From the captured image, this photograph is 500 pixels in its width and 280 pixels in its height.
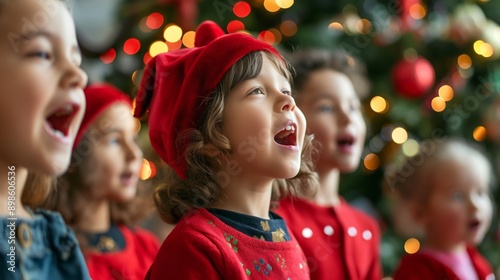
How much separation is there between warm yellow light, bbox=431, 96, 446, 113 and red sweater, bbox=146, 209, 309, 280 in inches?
63.8

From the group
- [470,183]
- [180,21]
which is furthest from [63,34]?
[180,21]

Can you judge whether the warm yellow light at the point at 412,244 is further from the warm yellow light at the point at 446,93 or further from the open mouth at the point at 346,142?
the open mouth at the point at 346,142

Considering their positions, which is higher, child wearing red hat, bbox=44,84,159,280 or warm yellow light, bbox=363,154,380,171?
child wearing red hat, bbox=44,84,159,280

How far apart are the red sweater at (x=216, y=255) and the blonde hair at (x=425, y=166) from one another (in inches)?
36.6

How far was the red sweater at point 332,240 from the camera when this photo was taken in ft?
5.86

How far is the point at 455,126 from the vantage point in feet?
9.12

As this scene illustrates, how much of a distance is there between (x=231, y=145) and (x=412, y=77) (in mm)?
1404

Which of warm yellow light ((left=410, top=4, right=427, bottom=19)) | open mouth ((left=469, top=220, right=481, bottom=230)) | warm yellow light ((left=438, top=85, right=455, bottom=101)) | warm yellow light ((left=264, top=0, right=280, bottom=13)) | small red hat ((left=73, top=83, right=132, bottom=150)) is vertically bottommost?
warm yellow light ((left=438, top=85, right=455, bottom=101))

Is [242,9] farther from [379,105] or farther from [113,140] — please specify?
[113,140]

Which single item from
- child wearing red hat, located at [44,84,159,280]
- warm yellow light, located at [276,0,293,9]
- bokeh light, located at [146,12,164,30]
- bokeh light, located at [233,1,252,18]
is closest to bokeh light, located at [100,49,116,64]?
bokeh light, located at [146,12,164,30]

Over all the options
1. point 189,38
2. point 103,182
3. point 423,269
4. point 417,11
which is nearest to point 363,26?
point 417,11

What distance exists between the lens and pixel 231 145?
1.34 m

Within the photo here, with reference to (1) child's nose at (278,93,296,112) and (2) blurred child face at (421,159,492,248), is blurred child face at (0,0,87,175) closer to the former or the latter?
(1) child's nose at (278,93,296,112)

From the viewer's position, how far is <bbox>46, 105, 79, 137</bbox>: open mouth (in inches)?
48.9
